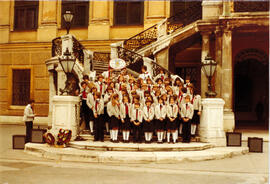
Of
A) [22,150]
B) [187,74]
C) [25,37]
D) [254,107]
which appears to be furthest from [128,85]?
[254,107]

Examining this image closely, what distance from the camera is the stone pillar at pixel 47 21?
21.8 metres

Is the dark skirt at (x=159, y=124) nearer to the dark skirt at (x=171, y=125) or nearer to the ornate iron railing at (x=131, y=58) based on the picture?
the dark skirt at (x=171, y=125)

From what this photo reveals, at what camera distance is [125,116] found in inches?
432

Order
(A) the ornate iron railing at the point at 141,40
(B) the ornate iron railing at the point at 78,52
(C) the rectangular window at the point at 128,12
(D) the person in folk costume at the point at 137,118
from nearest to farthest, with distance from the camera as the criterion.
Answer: (D) the person in folk costume at the point at 137,118 → (B) the ornate iron railing at the point at 78,52 → (A) the ornate iron railing at the point at 141,40 → (C) the rectangular window at the point at 128,12

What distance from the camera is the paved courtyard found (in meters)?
7.07

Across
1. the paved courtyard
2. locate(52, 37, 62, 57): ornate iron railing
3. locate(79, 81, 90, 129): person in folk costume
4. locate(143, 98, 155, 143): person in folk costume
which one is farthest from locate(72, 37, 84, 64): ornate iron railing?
the paved courtyard

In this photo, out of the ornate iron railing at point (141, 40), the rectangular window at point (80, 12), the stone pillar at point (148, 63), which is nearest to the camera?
the stone pillar at point (148, 63)

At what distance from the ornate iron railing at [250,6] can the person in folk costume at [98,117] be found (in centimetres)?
844

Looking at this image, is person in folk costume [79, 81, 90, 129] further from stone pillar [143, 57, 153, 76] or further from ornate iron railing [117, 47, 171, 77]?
ornate iron railing [117, 47, 171, 77]

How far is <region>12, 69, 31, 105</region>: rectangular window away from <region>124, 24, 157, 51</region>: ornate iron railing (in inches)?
304

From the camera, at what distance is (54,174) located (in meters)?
7.51

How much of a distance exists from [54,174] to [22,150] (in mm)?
4183

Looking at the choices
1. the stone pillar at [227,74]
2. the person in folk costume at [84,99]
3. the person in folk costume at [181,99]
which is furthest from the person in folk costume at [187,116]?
the stone pillar at [227,74]

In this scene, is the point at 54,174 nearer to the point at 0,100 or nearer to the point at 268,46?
the point at 268,46
